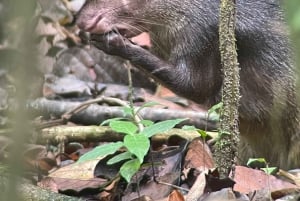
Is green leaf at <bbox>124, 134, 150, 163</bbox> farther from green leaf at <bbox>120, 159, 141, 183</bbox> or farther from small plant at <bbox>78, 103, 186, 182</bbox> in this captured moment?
green leaf at <bbox>120, 159, 141, 183</bbox>

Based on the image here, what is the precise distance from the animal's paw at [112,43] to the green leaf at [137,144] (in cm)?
122

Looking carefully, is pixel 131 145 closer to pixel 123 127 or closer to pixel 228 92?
pixel 123 127

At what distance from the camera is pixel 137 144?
2951mm

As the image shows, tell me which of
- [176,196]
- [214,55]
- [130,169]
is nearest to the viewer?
[176,196]

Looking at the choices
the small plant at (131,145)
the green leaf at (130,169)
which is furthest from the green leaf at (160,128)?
the green leaf at (130,169)

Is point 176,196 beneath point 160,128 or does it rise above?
beneath

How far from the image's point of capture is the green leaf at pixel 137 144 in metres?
2.89

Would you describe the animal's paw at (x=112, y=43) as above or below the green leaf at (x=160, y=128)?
above

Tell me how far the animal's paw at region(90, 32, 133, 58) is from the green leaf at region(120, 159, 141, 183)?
1.19m

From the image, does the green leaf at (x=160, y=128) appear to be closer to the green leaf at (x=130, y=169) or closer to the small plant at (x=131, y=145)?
the small plant at (x=131, y=145)

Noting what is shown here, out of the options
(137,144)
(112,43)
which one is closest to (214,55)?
(112,43)

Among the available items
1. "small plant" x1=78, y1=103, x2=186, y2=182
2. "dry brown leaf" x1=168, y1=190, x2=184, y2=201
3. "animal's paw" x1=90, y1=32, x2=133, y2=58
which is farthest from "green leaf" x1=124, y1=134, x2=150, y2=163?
"animal's paw" x1=90, y1=32, x2=133, y2=58

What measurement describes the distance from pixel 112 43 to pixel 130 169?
126 centimetres

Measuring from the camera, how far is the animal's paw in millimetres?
4133
